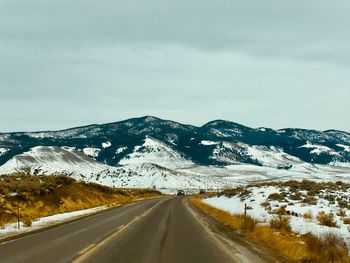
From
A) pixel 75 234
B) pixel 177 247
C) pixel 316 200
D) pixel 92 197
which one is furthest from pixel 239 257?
pixel 92 197

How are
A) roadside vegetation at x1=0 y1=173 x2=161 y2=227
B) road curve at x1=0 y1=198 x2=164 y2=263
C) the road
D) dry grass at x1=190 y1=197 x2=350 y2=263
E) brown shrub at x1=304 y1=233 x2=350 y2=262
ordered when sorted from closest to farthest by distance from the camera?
brown shrub at x1=304 y1=233 x2=350 y2=262 < dry grass at x1=190 y1=197 x2=350 y2=263 < the road < road curve at x1=0 y1=198 x2=164 y2=263 < roadside vegetation at x1=0 y1=173 x2=161 y2=227

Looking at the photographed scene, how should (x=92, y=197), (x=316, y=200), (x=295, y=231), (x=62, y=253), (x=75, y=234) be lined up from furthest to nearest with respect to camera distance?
(x=92, y=197), (x=316, y=200), (x=75, y=234), (x=295, y=231), (x=62, y=253)

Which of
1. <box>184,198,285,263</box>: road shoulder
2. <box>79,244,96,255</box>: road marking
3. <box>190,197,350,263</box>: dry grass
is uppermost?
<box>190,197,350,263</box>: dry grass

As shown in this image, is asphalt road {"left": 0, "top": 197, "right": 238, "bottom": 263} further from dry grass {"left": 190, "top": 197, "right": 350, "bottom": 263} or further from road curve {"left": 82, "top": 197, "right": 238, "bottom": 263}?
dry grass {"left": 190, "top": 197, "right": 350, "bottom": 263}

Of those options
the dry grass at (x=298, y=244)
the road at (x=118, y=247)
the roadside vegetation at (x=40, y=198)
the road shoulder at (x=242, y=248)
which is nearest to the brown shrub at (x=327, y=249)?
the dry grass at (x=298, y=244)

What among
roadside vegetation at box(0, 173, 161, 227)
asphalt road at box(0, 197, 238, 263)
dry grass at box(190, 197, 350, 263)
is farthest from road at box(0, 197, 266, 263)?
roadside vegetation at box(0, 173, 161, 227)

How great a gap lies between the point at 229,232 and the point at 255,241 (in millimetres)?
3360

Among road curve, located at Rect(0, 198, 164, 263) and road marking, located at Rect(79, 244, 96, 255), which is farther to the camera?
road marking, located at Rect(79, 244, 96, 255)

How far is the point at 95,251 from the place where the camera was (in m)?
13.8

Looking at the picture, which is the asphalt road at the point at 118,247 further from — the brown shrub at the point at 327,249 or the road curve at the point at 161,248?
the brown shrub at the point at 327,249

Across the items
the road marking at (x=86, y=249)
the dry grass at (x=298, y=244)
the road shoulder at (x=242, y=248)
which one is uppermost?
the dry grass at (x=298, y=244)

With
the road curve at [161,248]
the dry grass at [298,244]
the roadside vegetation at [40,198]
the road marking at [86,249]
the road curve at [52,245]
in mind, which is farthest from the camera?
the roadside vegetation at [40,198]

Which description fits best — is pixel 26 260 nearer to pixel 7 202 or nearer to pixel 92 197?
pixel 7 202

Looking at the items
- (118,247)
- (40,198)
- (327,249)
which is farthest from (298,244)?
(40,198)
